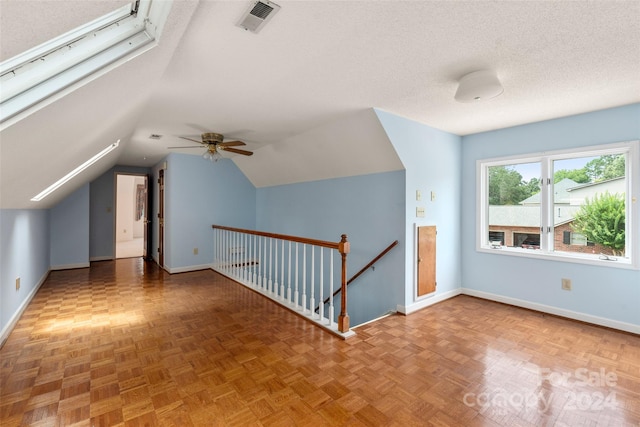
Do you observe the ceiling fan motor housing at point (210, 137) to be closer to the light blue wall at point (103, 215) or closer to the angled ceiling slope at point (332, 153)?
the angled ceiling slope at point (332, 153)

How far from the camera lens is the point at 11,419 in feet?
5.34

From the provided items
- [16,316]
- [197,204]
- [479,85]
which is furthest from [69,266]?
[479,85]

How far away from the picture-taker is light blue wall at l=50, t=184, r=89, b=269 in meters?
5.47

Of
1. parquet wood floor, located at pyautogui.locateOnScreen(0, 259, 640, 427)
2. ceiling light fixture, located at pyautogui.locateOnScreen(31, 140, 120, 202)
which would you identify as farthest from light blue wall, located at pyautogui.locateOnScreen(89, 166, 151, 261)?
parquet wood floor, located at pyautogui.locateOnScreen(0, 259, 640, 427)

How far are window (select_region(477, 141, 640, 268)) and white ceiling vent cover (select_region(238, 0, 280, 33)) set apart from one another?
3493mm

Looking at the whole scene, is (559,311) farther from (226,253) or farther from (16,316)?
(16,316)

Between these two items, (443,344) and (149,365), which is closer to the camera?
(149,365)

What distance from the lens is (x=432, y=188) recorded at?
374 centimetres

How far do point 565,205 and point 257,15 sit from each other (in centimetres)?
384

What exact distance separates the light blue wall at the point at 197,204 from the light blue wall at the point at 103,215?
165cm

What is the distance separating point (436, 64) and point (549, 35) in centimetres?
64

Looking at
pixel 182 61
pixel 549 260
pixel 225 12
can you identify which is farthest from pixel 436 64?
pixel 549 260

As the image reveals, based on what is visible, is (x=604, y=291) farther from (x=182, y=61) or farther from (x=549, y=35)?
(x=182, y=61)

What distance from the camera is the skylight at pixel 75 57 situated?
1.11 m
